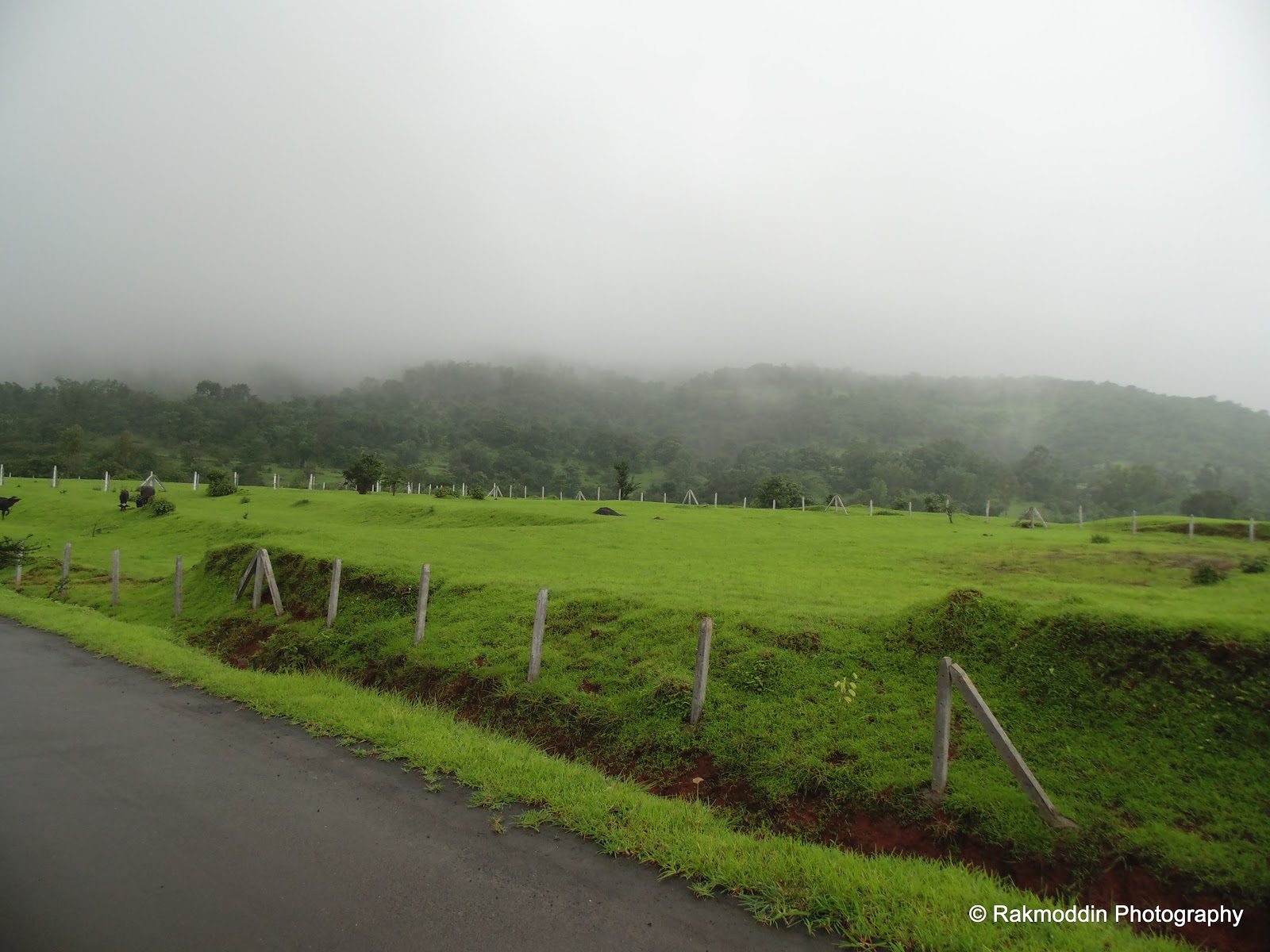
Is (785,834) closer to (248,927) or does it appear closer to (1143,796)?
(1143,796)

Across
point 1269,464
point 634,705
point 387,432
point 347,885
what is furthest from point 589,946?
point 1269,464

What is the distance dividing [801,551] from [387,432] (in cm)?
16343

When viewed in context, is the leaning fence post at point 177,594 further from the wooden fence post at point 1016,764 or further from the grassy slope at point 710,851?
the wooden fence post at point 1016,764

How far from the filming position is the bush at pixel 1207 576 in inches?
640

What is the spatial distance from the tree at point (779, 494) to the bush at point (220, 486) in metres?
50.8

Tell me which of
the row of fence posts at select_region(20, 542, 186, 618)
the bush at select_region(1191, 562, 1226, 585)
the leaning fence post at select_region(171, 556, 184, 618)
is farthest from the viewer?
the row of fence posts at select_region(20, 542, 186, 618)

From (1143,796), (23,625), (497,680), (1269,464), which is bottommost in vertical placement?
(23,625)

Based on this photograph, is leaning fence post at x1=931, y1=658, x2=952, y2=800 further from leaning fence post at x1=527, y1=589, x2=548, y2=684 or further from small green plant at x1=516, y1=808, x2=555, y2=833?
leaning fence post at x1=527, y1=589, x2=548, y2=684

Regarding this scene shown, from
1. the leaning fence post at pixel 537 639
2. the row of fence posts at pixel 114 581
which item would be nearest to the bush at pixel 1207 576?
the leaning fence post at pixel 537 639

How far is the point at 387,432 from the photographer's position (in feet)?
557

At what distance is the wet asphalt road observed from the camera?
5.23 metres

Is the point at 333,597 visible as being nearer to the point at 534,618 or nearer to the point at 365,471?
the point at 534,618

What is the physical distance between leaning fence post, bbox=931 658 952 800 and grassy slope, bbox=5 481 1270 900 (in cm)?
24

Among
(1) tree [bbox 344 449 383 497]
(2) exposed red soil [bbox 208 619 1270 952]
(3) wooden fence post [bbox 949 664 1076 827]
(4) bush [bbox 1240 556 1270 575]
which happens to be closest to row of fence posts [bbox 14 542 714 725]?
(2) exposed red soil [bbox 208 619 1270 952]
